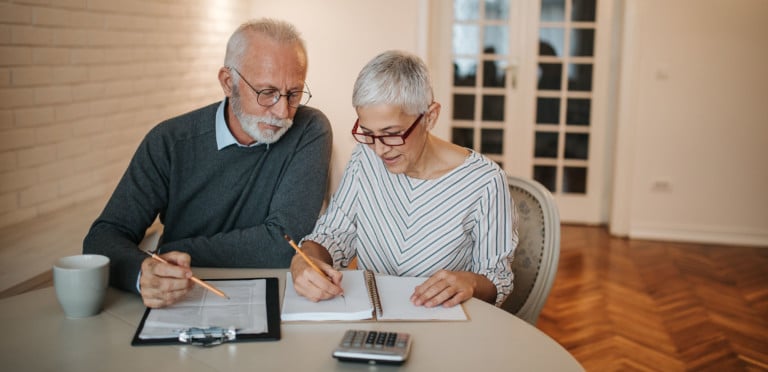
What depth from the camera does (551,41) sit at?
5504 mm

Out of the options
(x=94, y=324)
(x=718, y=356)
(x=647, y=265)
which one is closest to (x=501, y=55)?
(x=647, y=265)

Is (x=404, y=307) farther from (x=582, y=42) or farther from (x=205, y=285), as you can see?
(x=582, y=42)

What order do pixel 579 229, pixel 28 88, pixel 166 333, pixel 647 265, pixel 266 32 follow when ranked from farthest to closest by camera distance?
pixel 579 229, pixel 647 265, pixel 28 88, pixel 266 32, pixel 166 333

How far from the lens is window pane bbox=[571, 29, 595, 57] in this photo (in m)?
5.44

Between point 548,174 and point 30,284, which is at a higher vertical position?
point 30,284

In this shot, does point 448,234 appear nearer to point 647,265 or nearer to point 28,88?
point 28,88

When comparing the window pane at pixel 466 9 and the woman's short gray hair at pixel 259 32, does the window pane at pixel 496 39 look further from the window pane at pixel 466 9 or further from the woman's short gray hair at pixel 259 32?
the woman's short gray hair at pixel 259 32

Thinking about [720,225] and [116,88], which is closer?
[116,88]

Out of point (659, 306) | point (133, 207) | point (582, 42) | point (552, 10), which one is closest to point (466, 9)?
point (552, 10)

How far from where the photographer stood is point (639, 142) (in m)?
5.23

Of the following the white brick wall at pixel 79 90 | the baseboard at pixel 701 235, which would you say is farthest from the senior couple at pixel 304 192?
the baseboard at pixel 701 235

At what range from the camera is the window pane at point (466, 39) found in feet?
18.2

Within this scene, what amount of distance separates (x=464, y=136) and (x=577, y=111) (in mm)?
876

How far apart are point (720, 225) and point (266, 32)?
4.22 meters
